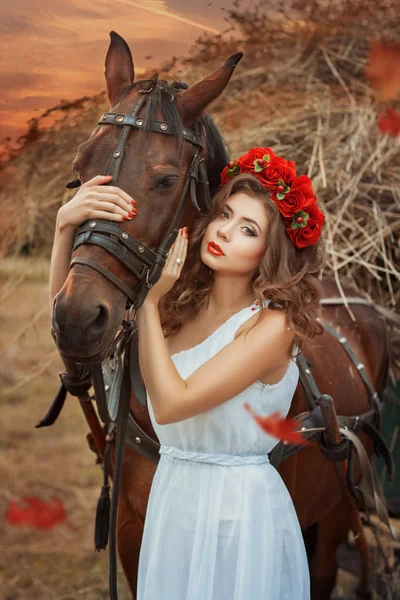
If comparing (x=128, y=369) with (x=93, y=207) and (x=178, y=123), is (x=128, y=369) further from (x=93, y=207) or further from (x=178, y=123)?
(x=178, y=123)

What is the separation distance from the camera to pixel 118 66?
1983 millimetres

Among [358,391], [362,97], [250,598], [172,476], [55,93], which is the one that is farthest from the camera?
[362,97]

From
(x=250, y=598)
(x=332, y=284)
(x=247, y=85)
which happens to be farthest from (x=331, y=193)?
(x=250, y=598)

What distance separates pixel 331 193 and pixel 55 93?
1.64m

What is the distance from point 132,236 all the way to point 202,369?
0.38 meters

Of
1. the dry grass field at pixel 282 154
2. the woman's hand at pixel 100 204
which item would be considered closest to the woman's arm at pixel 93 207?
the woman's hand at pixel 100 204

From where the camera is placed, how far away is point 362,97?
4051mm

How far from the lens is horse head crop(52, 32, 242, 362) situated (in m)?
1.65

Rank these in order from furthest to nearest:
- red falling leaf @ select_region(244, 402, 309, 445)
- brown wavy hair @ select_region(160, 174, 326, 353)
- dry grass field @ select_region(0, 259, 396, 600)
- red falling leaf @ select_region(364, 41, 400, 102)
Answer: dry grass field @ select_region(0, 259, 396, 600) < red falling leaf @ select_region(364, 41, 400, 102) < brown wavy hair @ select_region(160, 174, 326, 353) < red falling leaf @ select_region(244, 402, 309, 445)

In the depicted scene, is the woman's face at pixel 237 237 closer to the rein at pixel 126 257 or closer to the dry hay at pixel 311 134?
the rein at pixel 126 257

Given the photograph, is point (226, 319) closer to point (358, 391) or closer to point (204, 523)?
point (204, 523)

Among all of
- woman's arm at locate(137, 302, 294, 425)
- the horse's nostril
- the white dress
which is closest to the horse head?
the horse's nostril

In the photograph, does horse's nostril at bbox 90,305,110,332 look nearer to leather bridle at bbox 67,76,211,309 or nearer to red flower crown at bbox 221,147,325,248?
leather bridle at bbox 67,76,211,309

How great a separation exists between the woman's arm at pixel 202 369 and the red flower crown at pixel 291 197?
260 millimetres
